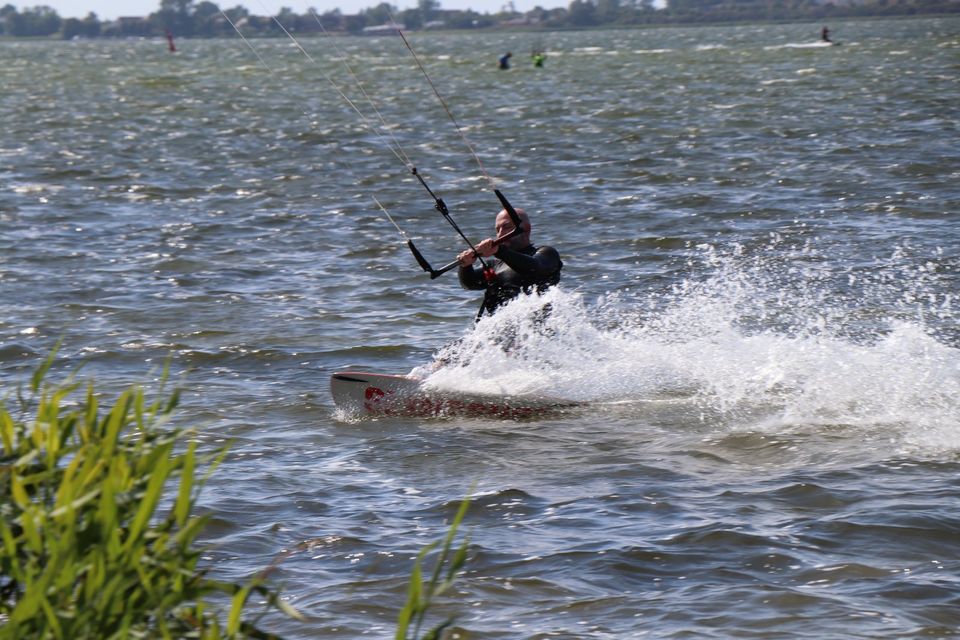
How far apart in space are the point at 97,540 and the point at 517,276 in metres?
7.91

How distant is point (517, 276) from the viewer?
1167 cm

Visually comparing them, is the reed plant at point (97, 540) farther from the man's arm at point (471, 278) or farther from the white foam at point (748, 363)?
the man's arm at point (471, 278)

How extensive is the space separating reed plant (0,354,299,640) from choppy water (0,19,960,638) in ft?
9.31

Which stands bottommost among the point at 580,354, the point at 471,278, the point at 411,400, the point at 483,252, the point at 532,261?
the point at 411,400

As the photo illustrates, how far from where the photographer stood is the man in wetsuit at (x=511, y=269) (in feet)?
37.3

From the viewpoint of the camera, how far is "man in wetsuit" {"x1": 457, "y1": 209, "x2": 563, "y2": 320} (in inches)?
447

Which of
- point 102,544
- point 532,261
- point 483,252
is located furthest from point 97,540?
point 532,261

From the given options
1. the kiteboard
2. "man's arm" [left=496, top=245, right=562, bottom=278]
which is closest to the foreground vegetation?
the kiteboard

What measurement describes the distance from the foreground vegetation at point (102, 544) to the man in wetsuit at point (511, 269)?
6.97m

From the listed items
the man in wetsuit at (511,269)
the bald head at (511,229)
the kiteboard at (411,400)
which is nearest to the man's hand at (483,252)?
the man in wetsuit at (511,269)

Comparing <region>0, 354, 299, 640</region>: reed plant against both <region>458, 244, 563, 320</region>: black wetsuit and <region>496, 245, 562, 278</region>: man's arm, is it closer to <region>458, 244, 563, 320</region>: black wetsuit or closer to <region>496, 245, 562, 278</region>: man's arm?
<region>496, 245, 562, 278</region>: man's arm

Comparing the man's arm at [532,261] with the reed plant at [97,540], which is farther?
the man's arm at [532,261]

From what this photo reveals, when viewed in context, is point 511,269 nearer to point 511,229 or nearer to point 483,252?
point 511,229

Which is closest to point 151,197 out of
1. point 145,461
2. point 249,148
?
point 249,148
